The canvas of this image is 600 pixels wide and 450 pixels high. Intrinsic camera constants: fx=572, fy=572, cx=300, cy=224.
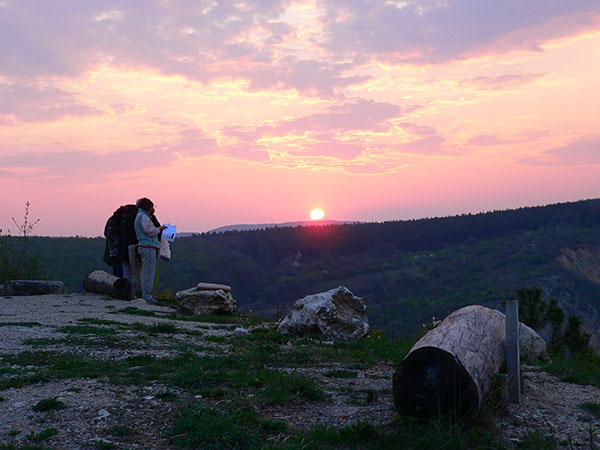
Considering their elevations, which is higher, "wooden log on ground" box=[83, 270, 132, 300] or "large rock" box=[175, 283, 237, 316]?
"wooden log on ground" box=[83, 270, 132, 300]

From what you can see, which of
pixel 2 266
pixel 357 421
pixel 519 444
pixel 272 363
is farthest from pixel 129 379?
pixel 2 266

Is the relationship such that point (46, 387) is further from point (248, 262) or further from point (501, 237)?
point (501, 237)

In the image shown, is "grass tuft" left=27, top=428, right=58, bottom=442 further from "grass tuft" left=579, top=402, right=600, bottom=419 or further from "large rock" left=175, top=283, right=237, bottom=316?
"large rock" left=175, top=283, right=237, bottom=316

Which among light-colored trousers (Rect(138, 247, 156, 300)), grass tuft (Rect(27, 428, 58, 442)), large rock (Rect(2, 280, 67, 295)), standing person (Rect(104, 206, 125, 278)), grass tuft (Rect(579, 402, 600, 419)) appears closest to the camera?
grass tuft (Rect(27, 428, 58, 442))

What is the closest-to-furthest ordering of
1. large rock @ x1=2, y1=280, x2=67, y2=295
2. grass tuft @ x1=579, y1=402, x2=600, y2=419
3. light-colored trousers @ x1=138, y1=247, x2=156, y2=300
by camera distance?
grass tuft @ x1=579, y1=402, x2=600, y2=419
light-colored trousers @ x1=138, y1=247, x2=156, y2=300
large rock @ x1=2, y1=280, x2=67, y2=295

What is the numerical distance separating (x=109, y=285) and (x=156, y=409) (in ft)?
34.9

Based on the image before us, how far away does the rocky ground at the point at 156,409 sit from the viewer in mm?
4477

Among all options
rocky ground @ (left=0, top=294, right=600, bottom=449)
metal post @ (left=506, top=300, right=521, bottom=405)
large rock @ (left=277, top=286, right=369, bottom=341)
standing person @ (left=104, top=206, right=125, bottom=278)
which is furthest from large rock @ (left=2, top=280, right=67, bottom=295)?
metal post @ (left=506, top=300, right=521, bottom=405)

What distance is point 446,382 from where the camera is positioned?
4734 millimetres

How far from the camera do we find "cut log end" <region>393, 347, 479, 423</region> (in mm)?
4730

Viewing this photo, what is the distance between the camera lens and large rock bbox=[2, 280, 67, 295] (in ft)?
48.1

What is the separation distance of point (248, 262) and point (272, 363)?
47.7 metres

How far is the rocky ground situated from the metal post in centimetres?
16

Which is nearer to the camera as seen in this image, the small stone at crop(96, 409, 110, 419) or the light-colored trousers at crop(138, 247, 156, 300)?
the small stone at crop(96, 409, 110, 419)
